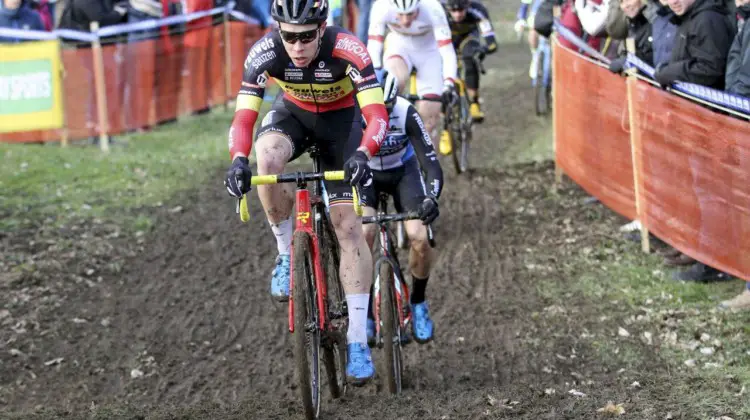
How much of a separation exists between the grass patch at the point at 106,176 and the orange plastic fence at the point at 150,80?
1.03 ft

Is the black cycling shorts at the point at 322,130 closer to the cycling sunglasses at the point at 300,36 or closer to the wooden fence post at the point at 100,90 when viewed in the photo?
the cycling sunglasses at the point at 300,36

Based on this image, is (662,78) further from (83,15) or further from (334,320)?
(83,15)

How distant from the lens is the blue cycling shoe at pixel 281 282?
609cm

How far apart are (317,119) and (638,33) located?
4.84 m

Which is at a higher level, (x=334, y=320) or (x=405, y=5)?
(x=405, y=5)

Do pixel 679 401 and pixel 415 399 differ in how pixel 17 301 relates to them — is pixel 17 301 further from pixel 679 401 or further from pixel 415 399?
pixel 679 401

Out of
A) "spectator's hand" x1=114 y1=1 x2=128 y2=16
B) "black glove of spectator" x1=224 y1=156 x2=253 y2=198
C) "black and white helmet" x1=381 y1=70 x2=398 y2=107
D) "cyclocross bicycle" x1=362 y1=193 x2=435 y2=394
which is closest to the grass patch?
"spectator's hand" x1=114 y1=1 x2=128 y2=16

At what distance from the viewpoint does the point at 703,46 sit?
8.39 meters

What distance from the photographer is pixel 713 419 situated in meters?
5.69

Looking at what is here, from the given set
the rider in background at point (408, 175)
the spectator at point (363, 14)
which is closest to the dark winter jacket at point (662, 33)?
the rider in background at point (408, 175)

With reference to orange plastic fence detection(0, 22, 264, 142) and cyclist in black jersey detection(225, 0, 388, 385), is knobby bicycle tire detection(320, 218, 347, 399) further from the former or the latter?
orange plastic fence detection(0, 22, 264, 142)

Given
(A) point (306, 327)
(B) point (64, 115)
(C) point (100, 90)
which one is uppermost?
(A) point (306, 327)

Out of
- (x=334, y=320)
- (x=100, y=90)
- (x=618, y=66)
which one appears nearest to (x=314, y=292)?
(x=334, y=320)

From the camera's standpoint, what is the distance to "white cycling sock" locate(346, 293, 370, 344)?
620cm
